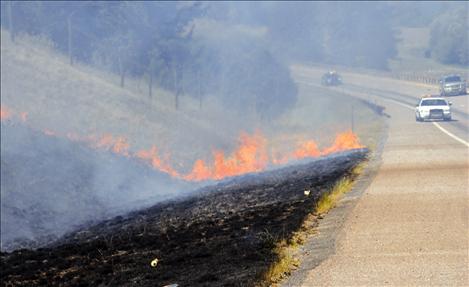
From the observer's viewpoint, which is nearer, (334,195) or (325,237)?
(325,237)

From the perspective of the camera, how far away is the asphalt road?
38.5 ft

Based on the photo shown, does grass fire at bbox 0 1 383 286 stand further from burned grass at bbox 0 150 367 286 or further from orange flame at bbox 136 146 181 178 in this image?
orange flame at bbox 136 146 181 178

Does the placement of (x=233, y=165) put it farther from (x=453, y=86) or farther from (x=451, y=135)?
(x=453, y=86)

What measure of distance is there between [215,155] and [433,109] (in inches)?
804

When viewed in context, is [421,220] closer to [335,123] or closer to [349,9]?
[335,123]

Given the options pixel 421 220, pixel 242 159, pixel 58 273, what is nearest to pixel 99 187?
pixel 242 159

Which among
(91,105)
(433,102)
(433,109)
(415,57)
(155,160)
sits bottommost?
(155,160)

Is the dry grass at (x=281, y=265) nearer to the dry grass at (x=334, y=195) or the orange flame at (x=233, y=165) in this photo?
the dry grass at (x=334, y=195)

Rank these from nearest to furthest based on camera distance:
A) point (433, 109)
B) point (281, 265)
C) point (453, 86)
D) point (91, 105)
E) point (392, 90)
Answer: point (281, 265), point (433, 109), point (453, 86), point (91, 105), point (392, 90)

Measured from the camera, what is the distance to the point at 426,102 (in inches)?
1928

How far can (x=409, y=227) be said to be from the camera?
15.4 metres

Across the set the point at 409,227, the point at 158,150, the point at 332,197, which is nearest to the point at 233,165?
the point at 158,150

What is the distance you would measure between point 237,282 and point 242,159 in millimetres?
43961

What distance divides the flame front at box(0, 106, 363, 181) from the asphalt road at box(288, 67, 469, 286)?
731 inches
